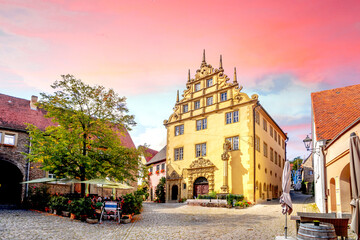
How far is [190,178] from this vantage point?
2962 centimetres

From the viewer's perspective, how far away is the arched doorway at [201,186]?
28.2 m

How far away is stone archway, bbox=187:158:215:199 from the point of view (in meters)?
27.8

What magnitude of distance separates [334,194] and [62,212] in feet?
44.9

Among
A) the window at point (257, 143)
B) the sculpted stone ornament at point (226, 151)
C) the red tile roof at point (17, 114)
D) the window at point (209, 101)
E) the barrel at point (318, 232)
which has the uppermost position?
the window at point (209, 101)

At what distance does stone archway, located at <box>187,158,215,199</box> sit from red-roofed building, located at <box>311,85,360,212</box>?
11.5 m

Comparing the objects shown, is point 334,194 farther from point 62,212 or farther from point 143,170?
point 62,212

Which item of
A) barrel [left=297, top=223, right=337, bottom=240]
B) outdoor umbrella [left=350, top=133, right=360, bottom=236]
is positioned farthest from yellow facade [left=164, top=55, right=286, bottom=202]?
barrel [left=297, top=223, right=337, bottom=240]

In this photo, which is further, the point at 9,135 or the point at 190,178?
the point at 190,178

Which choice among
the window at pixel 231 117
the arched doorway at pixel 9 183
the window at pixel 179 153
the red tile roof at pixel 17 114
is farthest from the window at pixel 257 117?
the arched doorway at pixel 9 183

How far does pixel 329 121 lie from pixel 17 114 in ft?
74.1

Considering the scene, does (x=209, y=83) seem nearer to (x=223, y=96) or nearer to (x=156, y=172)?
(x=223, y=96)

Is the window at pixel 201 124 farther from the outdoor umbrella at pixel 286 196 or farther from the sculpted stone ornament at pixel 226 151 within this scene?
the outdoor umbrella at pixel 286 196

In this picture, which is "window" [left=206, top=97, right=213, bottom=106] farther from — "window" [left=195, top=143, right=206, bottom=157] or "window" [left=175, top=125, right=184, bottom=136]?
"window" [left=195, top=143, right=206, bottom=157]

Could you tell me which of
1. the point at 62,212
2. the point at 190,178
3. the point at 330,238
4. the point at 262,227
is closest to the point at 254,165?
the point at 190,178
